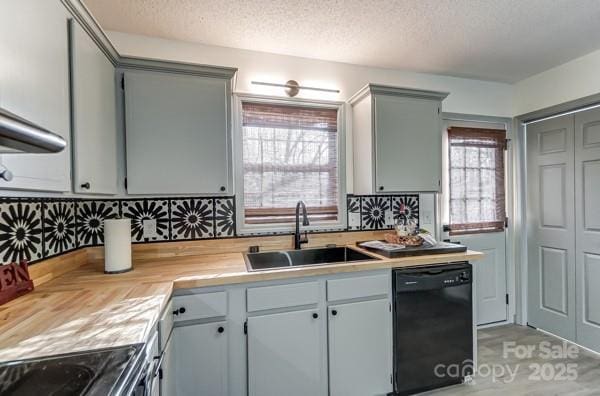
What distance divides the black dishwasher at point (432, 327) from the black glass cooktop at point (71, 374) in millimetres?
1521

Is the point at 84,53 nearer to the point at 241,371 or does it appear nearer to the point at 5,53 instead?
the point at 5,53

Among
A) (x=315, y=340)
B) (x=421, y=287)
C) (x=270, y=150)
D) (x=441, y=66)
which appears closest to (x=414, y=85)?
(x=441, y=66)

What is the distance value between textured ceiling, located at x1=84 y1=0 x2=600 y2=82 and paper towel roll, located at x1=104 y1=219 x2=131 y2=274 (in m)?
1.28

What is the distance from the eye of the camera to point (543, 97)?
8.84 ft

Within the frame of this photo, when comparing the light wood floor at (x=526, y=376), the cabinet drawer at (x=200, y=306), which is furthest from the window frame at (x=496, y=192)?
the cabinet drawer at (x=200, y=306)

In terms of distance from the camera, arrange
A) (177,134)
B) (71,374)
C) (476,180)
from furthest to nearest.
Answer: (476,180) < (177,134) < (71,374)

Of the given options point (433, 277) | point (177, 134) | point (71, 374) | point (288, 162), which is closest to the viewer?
point (71, 374)

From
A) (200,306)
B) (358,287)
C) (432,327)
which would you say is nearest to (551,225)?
(432,327)

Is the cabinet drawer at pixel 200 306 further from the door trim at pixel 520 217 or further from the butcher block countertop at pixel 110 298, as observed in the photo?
the door trim at pixel 520 217

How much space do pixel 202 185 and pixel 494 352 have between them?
2.72m

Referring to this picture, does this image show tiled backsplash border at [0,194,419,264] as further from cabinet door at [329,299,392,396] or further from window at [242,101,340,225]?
cabinet door at [329,299,392,396]

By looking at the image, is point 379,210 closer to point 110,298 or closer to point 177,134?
point 177,134

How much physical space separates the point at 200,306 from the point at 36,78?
1.16 meters

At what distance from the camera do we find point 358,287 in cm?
176
